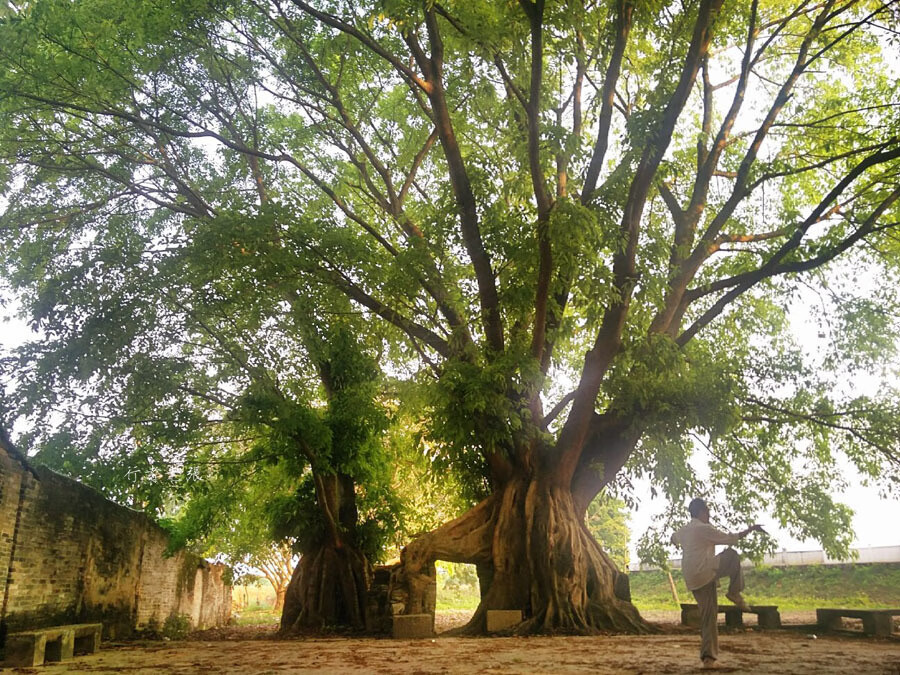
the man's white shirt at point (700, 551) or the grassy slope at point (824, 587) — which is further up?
the man's white shirt at point (700, 551)

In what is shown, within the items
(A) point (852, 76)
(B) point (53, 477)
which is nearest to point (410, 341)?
(B) point (53, 477)

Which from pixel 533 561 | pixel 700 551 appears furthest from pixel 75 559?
pixel 700 551

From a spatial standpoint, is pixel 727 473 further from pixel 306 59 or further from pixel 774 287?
pixel 306 59

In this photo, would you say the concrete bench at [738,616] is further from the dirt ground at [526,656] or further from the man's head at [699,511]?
the man's head at [699,511]

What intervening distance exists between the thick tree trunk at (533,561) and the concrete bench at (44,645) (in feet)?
15.8

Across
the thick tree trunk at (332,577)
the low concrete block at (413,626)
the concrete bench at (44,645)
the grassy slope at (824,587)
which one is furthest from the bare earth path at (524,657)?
the grassy slope at (824,587)

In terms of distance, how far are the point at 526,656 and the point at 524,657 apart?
0.10m

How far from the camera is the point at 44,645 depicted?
794cm

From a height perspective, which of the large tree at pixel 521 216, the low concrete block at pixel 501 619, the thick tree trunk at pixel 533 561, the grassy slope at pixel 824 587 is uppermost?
the large tree at pixel 521 216

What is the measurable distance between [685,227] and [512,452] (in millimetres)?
4825

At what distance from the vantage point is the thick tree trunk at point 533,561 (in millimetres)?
10148

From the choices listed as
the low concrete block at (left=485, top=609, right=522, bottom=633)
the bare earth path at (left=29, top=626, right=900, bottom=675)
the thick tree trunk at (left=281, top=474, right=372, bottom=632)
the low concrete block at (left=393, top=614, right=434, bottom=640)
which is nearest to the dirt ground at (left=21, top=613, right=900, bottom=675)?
the bare earth path at (left=29, top=626, right=900, bottom=675)

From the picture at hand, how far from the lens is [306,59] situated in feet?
35.3

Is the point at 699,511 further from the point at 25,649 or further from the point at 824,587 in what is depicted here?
the point at 824,587
